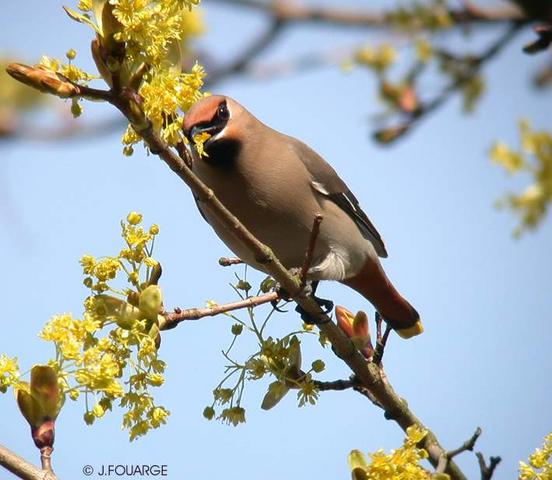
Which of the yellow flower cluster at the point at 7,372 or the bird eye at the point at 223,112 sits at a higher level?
the bird eye at the point at 223,112

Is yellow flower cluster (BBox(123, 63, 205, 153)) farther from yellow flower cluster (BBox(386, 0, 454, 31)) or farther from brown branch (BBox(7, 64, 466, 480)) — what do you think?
yellow flower cluster (BBox(386, 0, 454, 31))

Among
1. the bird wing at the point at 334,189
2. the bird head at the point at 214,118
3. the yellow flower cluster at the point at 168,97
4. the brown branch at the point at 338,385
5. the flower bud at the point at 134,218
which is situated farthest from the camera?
the bird wing at the point at 334,189

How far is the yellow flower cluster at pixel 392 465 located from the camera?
8.30ft

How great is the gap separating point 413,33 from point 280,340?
1.15 metres

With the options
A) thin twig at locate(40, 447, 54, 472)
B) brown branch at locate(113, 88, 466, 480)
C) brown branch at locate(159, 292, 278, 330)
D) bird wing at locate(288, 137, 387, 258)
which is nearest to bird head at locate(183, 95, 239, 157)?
bird wing at locate(288, 137, 387, 258)

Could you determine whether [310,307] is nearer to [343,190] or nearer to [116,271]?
[116,271]

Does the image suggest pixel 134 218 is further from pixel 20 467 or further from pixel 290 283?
pixel 20 467

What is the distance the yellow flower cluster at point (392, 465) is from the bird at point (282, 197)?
1521 mm

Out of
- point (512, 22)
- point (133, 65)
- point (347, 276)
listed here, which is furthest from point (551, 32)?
point (347, 276)

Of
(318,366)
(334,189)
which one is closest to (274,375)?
(318,366)

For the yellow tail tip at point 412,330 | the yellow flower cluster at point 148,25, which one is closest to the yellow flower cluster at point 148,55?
the yellow flower cluster at point 148,25

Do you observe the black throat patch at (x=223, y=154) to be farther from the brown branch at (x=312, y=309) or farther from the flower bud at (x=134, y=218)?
the flower bud at (x=134, y=218)

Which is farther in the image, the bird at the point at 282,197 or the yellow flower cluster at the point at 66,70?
the bird at the point at 282,197

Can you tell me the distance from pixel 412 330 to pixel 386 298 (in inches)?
12.2
